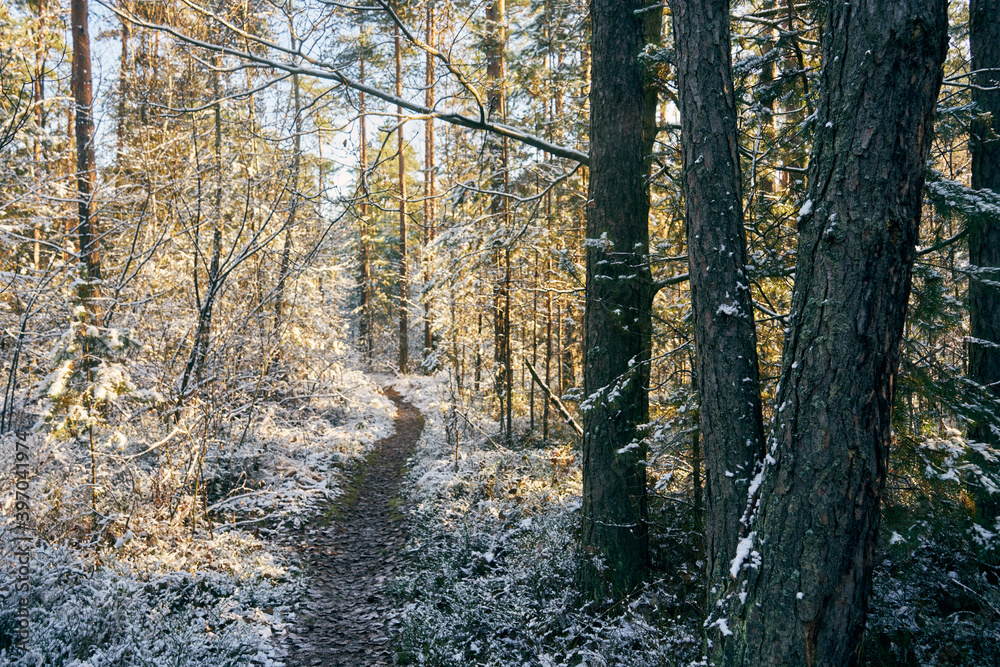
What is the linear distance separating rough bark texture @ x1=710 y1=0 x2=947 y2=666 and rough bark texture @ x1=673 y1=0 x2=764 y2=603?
1.65 ft

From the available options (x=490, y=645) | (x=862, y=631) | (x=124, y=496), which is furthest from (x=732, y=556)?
(x=124, y=496)

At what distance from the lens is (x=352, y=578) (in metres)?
6.45

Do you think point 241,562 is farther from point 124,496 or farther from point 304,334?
point 304,334

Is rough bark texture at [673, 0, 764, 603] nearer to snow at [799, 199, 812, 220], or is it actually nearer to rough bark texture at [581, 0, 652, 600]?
snow at [799, 199, 812, 220]

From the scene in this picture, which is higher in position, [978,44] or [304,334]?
[978,44]

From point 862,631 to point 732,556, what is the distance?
2.12ft

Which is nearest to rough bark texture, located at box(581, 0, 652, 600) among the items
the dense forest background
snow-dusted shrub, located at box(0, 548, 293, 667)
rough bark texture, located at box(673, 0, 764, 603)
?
the dense forest background

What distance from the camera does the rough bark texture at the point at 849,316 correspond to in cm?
209

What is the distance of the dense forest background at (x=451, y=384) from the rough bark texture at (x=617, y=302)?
6.8 inches

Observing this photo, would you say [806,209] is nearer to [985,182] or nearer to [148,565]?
[985,182]

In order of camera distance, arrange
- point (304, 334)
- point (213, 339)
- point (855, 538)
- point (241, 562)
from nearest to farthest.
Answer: point (855, 538) → point (241, 562) → point (213, 339) → point (304, 334)

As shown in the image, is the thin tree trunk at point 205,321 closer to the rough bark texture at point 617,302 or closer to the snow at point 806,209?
the rough bark texture at point 617,302

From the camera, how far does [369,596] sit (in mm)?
5973

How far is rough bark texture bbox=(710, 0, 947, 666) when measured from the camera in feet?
6.85
